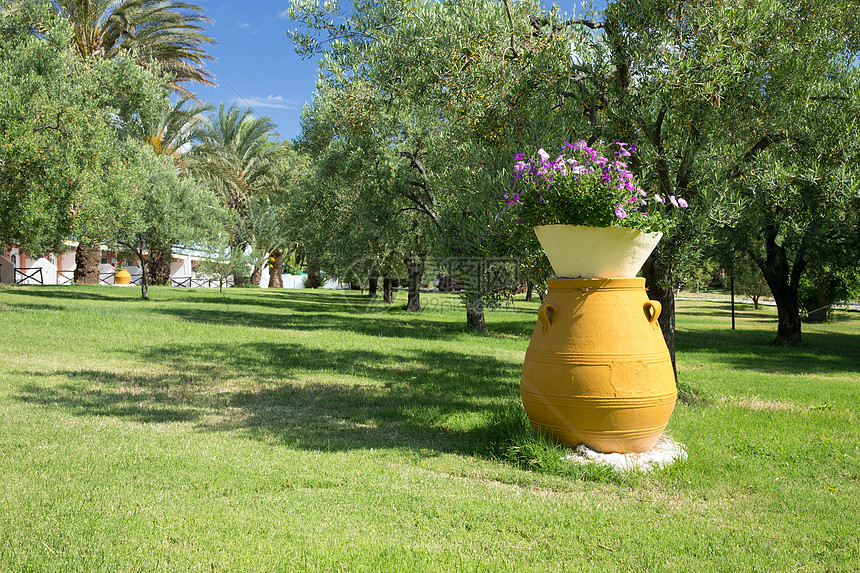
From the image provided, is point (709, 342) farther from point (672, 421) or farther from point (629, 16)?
point (629, 16)

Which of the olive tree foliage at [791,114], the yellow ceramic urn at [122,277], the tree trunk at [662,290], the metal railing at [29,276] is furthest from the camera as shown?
the yellow ceramic urn at [122,277]

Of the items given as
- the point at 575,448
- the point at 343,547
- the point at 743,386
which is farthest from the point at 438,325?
the point at 343,547

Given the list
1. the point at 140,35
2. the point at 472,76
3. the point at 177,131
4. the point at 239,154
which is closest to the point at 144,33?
the point at 140,35

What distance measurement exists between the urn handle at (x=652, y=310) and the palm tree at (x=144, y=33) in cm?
2338

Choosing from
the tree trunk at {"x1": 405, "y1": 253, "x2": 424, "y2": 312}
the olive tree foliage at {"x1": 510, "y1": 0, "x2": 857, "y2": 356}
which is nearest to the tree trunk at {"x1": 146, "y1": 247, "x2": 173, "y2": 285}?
the tree trunk at {"x1": 405, "y1": 253, "x2": 424, "y2": 312}

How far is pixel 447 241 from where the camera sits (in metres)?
9.05

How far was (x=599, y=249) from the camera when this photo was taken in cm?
570

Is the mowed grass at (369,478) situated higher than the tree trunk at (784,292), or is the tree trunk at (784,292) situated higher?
the tree trunk at (784,292)

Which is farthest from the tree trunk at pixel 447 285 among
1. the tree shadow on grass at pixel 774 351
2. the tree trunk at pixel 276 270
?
the tree trunk at pixel 276 270

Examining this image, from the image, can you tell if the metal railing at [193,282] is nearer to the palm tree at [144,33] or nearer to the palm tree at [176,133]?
the palm tree at [176,133]

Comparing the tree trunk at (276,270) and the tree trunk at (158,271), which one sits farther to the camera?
the tree trunk at (276,270)

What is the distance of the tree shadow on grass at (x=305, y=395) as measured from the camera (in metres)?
Answer: 6.88

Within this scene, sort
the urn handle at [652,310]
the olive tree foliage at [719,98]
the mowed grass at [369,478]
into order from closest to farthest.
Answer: the mowed grass at [369,478] → the urn handle at [652,310] → the olive tree foliage at [719,98]

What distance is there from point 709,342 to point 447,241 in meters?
14.2
